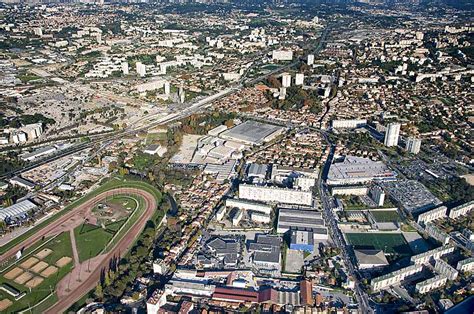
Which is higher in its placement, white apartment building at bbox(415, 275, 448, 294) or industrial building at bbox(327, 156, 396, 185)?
industrial building at bbox(327, 156, 396, 185)

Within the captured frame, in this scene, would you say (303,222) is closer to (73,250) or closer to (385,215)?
(385,215)

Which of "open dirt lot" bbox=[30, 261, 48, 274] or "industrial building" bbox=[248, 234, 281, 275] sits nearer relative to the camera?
"open dirt lot" bbox=[30, 261, 48, 274]

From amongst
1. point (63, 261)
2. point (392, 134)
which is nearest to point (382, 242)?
point (392, 134)

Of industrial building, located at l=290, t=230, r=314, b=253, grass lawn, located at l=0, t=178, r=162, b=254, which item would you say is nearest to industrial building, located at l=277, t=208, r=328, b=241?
industrial building, located at l=290, t=230, r=314, b=253

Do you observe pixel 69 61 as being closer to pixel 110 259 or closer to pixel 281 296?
pixel 110 259

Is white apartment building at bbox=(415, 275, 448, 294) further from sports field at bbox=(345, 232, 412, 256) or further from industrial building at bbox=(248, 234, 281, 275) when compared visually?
industrial building at bbox=(248, 234, 281, 275)

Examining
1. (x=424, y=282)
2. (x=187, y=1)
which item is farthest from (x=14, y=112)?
(x=187, y=1)
